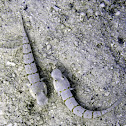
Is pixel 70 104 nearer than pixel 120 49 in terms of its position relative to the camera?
Yes

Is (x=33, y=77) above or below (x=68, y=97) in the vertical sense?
above

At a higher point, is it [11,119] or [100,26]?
[100,26]

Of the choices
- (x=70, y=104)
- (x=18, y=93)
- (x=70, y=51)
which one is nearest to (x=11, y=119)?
(x=18, y=93)

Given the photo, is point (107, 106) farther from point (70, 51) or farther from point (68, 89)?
point (70, 51)
